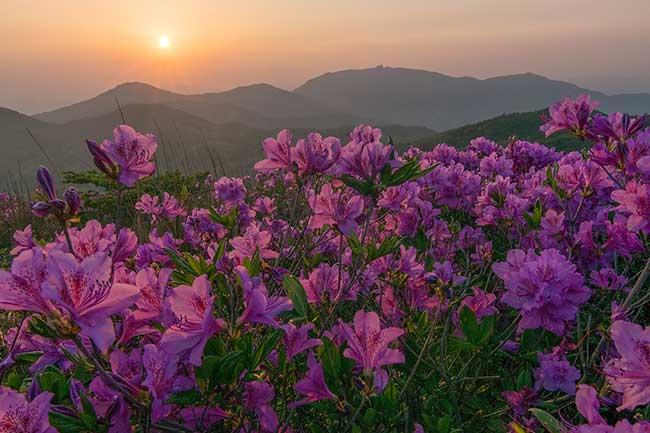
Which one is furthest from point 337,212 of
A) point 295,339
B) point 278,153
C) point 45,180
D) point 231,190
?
point 231,190

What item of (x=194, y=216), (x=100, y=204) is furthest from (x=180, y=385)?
(x=100, y=204)

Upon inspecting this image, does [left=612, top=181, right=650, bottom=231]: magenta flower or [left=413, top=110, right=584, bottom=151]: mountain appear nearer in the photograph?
[left=612, top=181, right=650, bottom=231]: magenta flower

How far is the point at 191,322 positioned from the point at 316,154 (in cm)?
98

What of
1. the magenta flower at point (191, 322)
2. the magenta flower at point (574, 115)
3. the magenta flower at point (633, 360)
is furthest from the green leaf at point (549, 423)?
the magenta flower at point (574, 115)

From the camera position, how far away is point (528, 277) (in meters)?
1.62

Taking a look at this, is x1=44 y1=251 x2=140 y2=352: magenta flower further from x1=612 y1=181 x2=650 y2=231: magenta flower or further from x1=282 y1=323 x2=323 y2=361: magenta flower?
x1=612 y1=181 x2=650 y2=231: magenta flower

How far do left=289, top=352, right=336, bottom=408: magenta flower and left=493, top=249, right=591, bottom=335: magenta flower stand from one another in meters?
0.70

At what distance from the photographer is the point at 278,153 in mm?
2090

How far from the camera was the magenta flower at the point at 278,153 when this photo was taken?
81.2 inches

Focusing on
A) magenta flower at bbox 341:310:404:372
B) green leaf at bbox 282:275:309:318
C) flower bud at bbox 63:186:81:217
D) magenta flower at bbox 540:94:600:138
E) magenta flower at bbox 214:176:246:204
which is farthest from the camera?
magenta flower at bbox 214:176:246:204

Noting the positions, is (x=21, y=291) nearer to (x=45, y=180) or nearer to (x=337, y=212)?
(x=45, y=180)

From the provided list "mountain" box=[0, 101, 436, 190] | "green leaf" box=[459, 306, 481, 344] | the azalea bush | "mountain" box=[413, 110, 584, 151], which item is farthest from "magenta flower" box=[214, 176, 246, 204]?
"mountain" box=[0, 101, 436, 190]

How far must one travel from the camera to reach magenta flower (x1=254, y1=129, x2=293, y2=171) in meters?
2.06

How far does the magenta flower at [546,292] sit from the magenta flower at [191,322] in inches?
40.6
